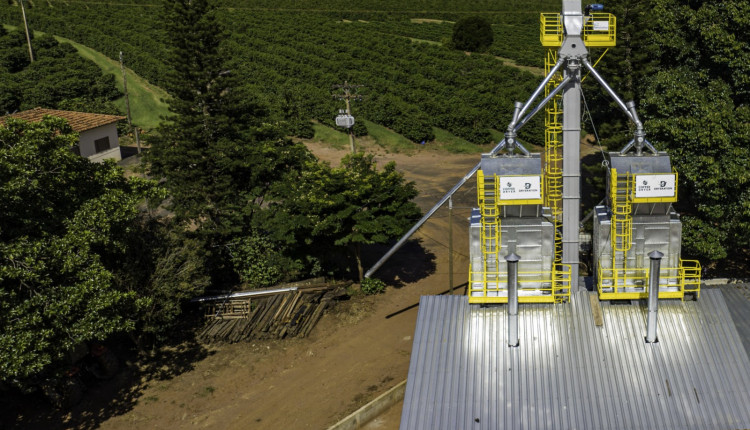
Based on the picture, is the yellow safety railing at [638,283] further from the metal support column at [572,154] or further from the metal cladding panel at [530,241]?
the metal support column at [572,154]

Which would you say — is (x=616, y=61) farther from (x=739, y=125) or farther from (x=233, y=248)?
(x=233, y=248)

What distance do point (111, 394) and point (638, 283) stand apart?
67.8ft

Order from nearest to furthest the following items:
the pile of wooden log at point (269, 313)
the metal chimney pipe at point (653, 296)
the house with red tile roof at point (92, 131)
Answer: the metal chimney pipe at point (653, 296) → the pile of wooden log at point (269, 313) → the house with red tile roof at point (92, 131)

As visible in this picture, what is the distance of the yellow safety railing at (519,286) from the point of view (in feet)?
69.8

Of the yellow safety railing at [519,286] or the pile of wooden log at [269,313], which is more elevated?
the yellow safety railing at [519,286]

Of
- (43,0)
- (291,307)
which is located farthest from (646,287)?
(43,0)

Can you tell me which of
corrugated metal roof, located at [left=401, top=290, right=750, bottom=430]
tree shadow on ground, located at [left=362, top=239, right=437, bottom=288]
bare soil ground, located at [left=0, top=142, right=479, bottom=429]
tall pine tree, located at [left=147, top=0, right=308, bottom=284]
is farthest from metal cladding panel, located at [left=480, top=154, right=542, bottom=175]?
tall pine tree, located at [left=147, top=0, right=308, bottom=284]

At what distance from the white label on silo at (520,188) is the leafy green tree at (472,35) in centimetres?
8301

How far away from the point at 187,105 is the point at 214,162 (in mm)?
4035

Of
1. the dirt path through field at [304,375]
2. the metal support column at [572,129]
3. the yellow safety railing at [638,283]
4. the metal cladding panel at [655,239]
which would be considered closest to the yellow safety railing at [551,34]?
the metal support column at [572,129]

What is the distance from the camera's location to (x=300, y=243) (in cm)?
3319

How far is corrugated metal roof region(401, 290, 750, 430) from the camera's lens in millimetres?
18125

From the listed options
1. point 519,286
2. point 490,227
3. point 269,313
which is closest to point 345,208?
point 269,313

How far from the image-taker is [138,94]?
75.6 meters
